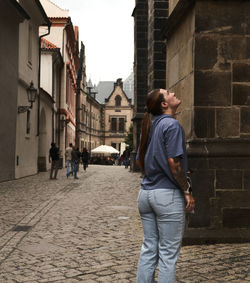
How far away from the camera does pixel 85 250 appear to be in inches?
232

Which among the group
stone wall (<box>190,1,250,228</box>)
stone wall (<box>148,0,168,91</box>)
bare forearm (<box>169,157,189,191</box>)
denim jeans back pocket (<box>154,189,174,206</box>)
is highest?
stone wall (<box>148,0,168,91</box>)

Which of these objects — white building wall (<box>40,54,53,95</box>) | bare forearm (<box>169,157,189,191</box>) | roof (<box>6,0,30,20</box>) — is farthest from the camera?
white building wall (<box>40,54,53,95</box>)

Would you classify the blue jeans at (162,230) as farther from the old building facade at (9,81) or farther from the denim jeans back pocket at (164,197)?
the old building facade at (9,81)

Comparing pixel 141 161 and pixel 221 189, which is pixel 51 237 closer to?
pixel 221 189

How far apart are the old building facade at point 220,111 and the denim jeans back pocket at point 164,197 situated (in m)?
3.15

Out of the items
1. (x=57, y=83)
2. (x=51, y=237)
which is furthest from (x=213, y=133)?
(x=57, y=83)

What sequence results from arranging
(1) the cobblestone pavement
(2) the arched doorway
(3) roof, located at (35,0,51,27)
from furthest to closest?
(2) the arched doorway < (3) roof, located at (35,0,51,27) < (1) the cobblestone pavement

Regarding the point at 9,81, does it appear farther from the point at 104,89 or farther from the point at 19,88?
the point at 104,89

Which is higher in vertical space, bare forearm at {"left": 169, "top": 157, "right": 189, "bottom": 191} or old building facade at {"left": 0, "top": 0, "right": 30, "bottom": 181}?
old building facade at {"left": 0, "top": 0, "right": 30, "bottom": 181}

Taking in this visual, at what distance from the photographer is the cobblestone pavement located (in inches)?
186

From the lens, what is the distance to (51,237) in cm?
682

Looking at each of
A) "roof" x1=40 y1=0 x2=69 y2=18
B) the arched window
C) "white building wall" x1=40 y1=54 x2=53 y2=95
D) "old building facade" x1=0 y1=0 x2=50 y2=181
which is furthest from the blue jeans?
the arched window

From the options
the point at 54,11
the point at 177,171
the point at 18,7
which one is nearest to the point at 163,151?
the point at 177,171

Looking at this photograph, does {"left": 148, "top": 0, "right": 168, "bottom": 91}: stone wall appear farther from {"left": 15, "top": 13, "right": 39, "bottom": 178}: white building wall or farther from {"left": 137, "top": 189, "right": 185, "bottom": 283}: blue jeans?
{"left": 137, "top": 189, "right": 185, "bottom": 283}: blue jeans
